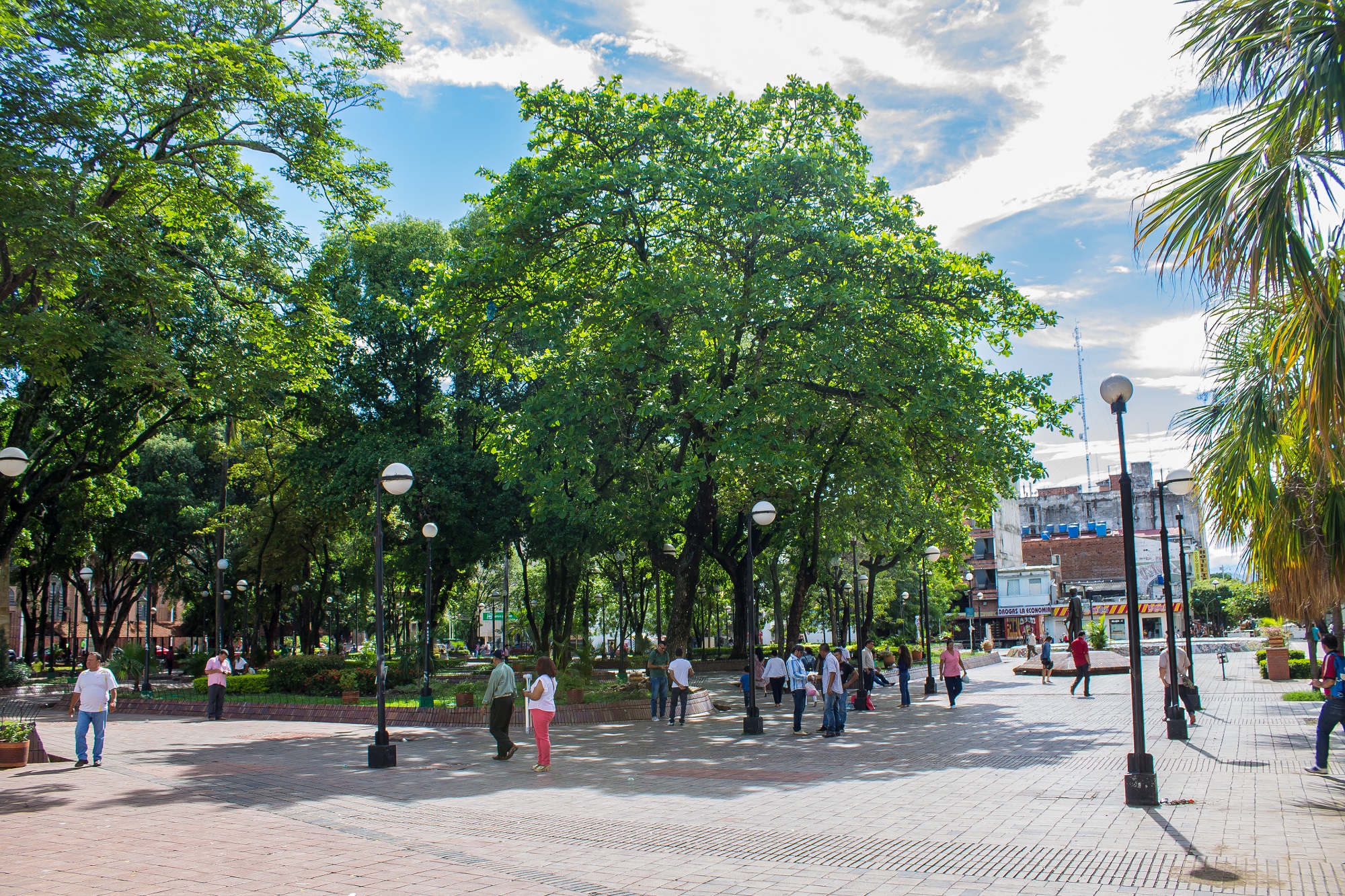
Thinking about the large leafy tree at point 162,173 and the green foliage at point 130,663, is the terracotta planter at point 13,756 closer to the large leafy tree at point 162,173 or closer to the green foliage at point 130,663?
the large leafy tree at point 162,173

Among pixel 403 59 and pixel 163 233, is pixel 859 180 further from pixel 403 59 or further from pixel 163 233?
pixel 163 233

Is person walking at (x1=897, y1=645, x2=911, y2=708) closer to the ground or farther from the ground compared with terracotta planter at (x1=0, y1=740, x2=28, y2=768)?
closer to the ground

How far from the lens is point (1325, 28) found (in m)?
6.34

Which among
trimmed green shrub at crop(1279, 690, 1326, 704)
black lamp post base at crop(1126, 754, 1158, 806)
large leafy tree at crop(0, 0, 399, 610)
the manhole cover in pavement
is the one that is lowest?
trimmed green shrub at crop(1279, 690, 1326, 704)

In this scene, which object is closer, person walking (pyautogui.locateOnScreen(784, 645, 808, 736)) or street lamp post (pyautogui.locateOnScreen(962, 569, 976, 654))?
person walking (pyautogui.locateOnScreen(784, 645, 808, 736))

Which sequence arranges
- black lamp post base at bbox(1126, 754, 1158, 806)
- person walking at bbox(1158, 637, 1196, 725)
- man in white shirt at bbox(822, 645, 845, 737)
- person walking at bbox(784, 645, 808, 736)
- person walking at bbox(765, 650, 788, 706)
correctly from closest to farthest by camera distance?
black lamp post base at bbox(1126, 754, 1158, 806), person walking at bbox(1158, 637, 1196, 725), man in white shirt at bbox(822, 645, 845, 737), person walking at bbox(784, 645, 808, 736), person walking at bbox(765, 650, 788, 706)

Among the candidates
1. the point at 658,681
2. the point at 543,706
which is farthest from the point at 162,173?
the point at 658,681

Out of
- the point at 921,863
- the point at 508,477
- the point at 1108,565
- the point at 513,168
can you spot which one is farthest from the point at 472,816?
the point at 1108,565

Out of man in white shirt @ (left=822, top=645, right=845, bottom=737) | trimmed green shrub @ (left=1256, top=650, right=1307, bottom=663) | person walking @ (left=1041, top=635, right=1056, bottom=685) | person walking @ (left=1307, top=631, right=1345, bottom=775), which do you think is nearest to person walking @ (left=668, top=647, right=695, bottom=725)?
man in white shirt @ (left=822, top=645, right=845, bottom=737)

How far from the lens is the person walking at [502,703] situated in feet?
45.7

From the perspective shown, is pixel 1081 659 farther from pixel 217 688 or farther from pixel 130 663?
pixel 130 663

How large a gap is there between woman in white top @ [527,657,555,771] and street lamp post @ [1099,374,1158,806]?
23.7ft

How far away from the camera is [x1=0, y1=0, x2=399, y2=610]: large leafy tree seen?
12.9 m

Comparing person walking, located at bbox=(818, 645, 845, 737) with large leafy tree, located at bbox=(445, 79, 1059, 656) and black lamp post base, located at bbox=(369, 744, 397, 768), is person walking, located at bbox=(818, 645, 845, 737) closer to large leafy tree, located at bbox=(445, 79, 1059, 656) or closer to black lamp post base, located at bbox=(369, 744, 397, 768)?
large leafy tree, located at bbox=(445, 79, 1059, 656)
